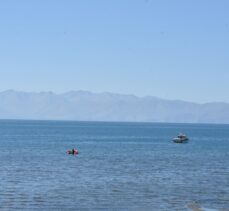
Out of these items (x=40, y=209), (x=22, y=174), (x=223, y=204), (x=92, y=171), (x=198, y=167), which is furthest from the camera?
(x=198, y=167)

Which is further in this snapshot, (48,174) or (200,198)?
(48,174)

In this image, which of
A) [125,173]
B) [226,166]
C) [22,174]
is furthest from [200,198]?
[226,166]

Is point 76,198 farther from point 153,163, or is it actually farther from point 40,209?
point 153,163

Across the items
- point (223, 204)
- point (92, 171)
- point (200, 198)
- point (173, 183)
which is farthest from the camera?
point (92, 171)

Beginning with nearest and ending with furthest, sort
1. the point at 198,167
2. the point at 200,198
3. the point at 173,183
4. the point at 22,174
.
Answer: the point at 200,198 → the point at 173,183 → the point at 22,174 → the point at 198,167

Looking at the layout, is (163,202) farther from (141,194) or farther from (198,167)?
(198,167)

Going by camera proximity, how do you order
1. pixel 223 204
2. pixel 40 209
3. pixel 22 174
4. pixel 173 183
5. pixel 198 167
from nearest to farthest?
pixel 40 209 < pixel 223 204 < pixel 173 183 < pixel 22 174 < pixel 198 167

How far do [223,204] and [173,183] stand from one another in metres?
13.6

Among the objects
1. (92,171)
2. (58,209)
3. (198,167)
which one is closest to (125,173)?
(92,171)

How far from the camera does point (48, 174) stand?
7219 cm

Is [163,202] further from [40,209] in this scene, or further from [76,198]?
[40,209]

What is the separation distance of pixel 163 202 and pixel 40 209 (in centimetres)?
1170

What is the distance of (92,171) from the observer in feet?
252

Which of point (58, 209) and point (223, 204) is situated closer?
point (58, 209)
